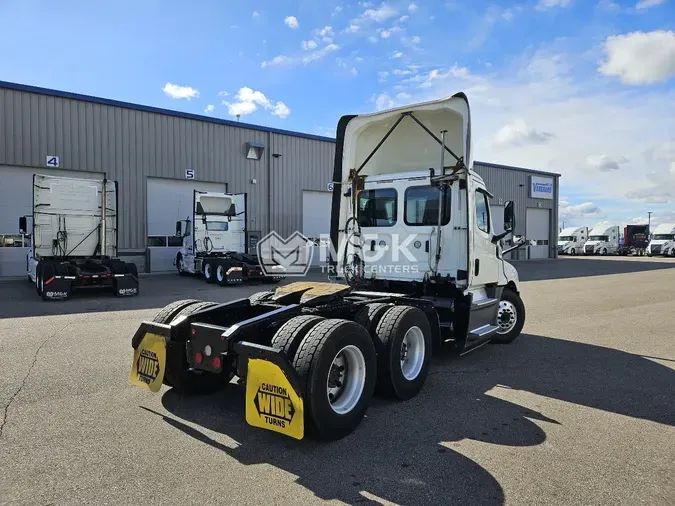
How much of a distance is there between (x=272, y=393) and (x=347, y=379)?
86 centimetres

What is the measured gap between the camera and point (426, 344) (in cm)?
540

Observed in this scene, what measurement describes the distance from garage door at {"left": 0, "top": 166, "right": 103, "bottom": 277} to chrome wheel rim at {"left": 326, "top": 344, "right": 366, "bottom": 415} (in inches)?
738

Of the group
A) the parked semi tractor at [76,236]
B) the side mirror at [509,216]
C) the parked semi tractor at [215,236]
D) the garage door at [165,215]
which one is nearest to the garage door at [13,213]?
the parked semi tractor at [76,236]

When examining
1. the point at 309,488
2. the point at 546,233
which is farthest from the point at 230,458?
the point at 546,233

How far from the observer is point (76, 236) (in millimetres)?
14391

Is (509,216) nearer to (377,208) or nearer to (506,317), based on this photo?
(506,317)

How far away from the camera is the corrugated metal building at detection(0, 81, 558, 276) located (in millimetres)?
18391

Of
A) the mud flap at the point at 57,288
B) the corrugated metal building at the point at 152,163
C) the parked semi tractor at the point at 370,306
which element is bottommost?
the mud flap at the point at 57,288

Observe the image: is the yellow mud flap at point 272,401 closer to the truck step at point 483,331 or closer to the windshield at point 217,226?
the truck step at point 483,331

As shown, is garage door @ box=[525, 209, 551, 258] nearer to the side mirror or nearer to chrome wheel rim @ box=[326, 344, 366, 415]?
the side mirror

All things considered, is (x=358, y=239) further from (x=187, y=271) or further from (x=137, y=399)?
(x=187, y=271)

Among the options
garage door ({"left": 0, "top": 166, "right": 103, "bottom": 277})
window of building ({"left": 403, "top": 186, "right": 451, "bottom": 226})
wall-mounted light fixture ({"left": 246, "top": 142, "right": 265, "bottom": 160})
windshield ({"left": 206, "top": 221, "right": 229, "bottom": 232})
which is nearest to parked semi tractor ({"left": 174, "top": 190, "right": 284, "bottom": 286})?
windshield ({"left": 206, "top": 221, "right": 229, "bottom": 232})

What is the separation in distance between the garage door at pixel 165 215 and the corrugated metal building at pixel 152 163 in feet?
0.15

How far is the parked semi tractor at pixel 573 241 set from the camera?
178ft
